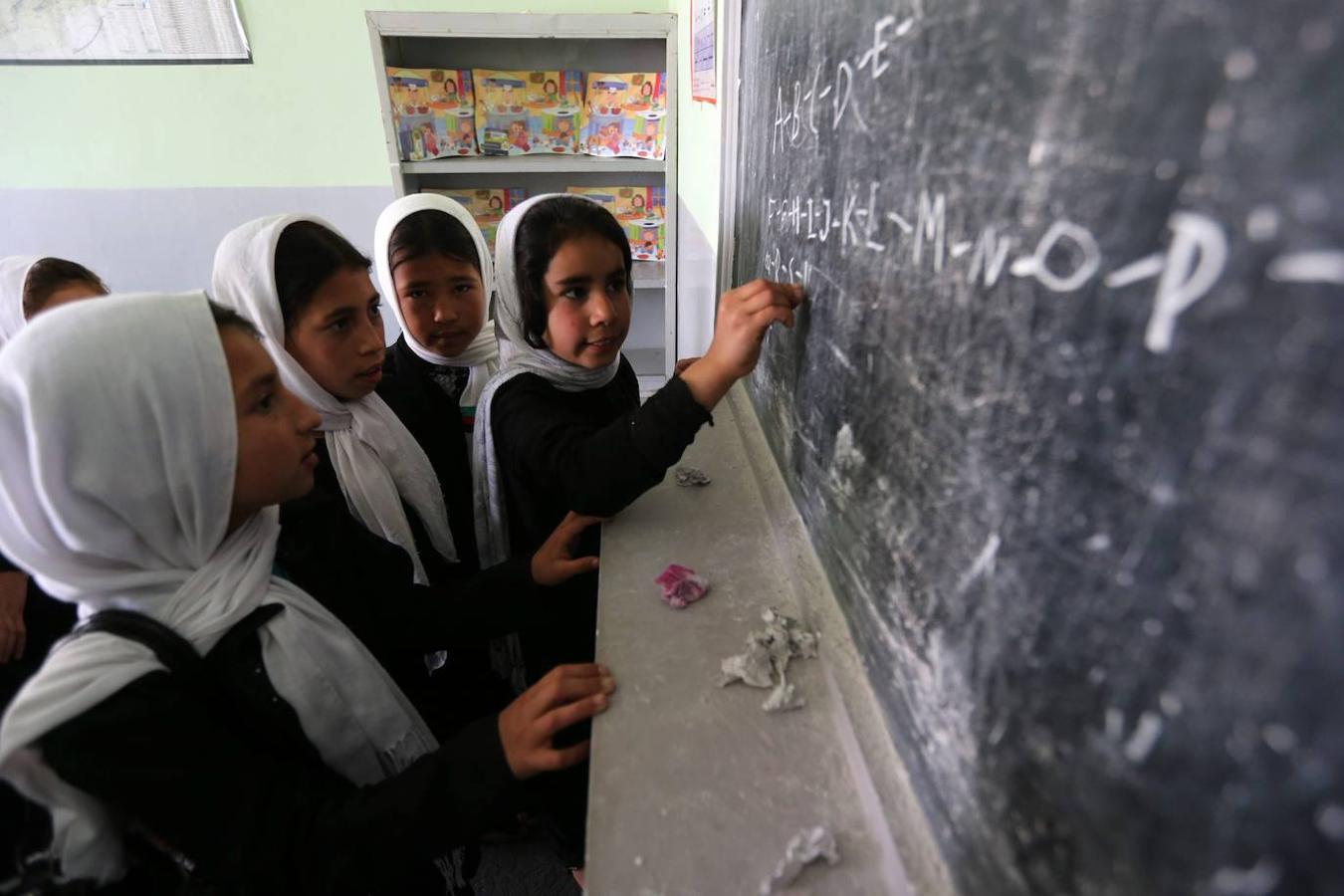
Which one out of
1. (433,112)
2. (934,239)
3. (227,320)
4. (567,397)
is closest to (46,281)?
(227,320)

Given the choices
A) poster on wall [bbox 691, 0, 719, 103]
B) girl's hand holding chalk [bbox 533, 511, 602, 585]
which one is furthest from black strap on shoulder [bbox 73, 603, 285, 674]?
poster on wall [bbox 691, 0, 719, 103]

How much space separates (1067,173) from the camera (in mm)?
310

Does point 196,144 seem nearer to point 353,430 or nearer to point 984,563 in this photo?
point 353,430

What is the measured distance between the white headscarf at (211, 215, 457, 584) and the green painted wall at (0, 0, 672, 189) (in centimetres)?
240

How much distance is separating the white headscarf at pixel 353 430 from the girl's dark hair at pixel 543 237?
14.3 inches

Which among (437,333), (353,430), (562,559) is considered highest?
(437,333)

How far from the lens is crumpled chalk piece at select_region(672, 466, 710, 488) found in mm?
1175

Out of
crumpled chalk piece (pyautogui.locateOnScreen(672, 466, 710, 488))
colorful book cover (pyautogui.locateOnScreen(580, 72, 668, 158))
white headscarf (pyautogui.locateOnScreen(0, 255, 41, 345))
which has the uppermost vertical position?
colorful book cover (pyautogui.locateOnScreen(580, 72, 668, 158))

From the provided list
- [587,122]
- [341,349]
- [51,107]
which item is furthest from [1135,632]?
[51,107]

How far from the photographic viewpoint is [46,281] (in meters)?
1.53

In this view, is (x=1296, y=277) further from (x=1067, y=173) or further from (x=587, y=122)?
(x=587, y=122)

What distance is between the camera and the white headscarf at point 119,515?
59cm

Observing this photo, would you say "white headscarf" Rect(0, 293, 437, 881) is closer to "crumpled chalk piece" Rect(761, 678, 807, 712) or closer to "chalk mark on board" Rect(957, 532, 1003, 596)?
"crumpled chalk piece" Rect(761, 678, 807, 712)

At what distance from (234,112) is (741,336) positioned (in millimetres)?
3543
